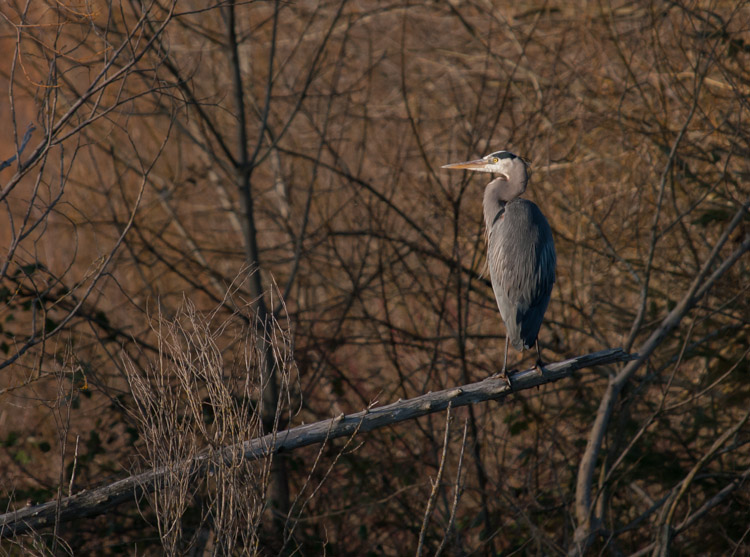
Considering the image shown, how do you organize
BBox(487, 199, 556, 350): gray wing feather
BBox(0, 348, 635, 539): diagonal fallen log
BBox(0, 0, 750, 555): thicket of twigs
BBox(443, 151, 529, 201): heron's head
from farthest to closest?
BBox(0, 0, 750, 555): thicket of twigs, BBox(443, 151, 529, 201): heron's head, BBox(487, 199, 556, 350): gray wing feather, BBox(0, 348, 635, 539): diagonal fallen log

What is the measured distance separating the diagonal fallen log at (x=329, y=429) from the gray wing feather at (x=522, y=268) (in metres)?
0.79

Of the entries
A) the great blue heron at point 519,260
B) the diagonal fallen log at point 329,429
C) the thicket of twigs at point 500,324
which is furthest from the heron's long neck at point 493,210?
the diagonal fallen log at point 329,429

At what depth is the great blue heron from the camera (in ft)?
16.3

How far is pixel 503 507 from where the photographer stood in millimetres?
6848

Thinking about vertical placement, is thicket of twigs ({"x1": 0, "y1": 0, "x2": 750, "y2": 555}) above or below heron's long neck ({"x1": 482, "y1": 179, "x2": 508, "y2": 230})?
below

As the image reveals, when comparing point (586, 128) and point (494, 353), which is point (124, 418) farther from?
point (586, 128)

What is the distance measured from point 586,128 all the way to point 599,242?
1168mm

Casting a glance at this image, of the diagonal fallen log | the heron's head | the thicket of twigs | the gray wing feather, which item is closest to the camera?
the diagonal fallen log

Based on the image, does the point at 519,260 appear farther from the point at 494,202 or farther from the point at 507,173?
the point at 507,173

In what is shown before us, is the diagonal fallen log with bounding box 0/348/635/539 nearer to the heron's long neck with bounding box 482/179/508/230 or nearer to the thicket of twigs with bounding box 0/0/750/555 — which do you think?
the heron's long neck with bounding box 482/179/508/230

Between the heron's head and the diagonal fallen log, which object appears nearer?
the diagonal fallen log

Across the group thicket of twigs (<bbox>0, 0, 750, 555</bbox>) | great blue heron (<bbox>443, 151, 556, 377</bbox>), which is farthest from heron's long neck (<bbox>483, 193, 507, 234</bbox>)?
thicket of twigs (<bbox>0, 0, 750, 555</bbox>)

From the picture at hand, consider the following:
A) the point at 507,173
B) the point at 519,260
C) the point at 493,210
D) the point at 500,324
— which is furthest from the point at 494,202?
the point at 500,324

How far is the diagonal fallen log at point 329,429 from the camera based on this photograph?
145 inches
